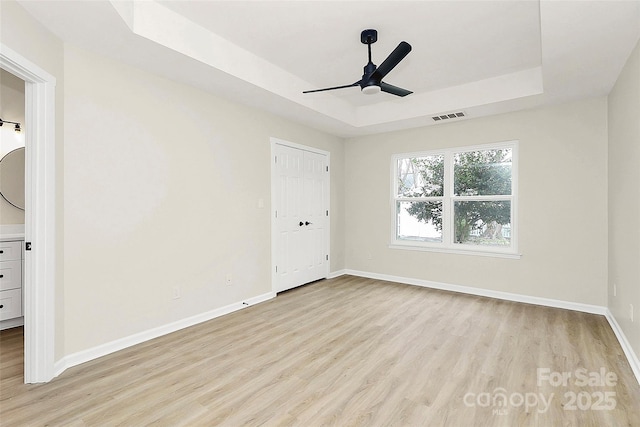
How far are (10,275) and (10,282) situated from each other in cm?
7

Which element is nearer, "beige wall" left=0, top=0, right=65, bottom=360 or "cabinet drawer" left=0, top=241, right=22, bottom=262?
"beige wall" left=0, top=0, right=65, bottom=360

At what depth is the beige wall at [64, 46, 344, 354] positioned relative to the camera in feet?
8.35

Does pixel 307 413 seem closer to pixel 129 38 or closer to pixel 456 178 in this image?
pixel 129 38

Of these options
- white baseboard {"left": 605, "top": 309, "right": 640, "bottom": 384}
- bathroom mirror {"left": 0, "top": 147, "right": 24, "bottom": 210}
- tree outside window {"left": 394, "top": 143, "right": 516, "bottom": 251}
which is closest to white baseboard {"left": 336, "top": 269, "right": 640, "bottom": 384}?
white baseboard {"left": 605, "top": 309, "right": 640, "bottom": 384}

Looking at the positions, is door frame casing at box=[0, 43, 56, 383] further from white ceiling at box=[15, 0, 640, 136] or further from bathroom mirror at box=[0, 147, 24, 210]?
bathroom mirror at box=[0, 147, 24, 210]

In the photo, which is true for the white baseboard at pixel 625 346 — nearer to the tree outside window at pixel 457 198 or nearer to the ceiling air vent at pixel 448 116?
the tree outside window at pixel 457 198

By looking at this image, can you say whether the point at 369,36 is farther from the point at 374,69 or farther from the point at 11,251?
the point at 11,251

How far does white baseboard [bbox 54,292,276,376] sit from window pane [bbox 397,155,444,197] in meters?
2.94

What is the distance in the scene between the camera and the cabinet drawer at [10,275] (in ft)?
9.75

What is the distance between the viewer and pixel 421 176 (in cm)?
504

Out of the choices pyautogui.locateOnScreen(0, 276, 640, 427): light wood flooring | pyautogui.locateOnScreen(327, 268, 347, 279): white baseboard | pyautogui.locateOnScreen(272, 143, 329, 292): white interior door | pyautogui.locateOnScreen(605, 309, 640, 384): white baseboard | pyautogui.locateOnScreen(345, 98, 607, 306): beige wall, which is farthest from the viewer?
pyautogui.locateOnScreen(327, 268, 347, 279): white baseboard

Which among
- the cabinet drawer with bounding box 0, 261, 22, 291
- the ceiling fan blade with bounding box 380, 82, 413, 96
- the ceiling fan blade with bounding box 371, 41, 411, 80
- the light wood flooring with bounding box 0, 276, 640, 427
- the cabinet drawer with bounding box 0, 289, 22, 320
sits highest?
the ceiling fan blade with bounding box 371, 41, 411, 80

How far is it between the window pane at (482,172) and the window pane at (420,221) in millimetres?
457

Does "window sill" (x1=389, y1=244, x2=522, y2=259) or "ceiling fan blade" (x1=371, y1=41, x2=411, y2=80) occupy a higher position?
"ceiling fan blade" (x1=371, y1=41, x2=411, y2=80)
